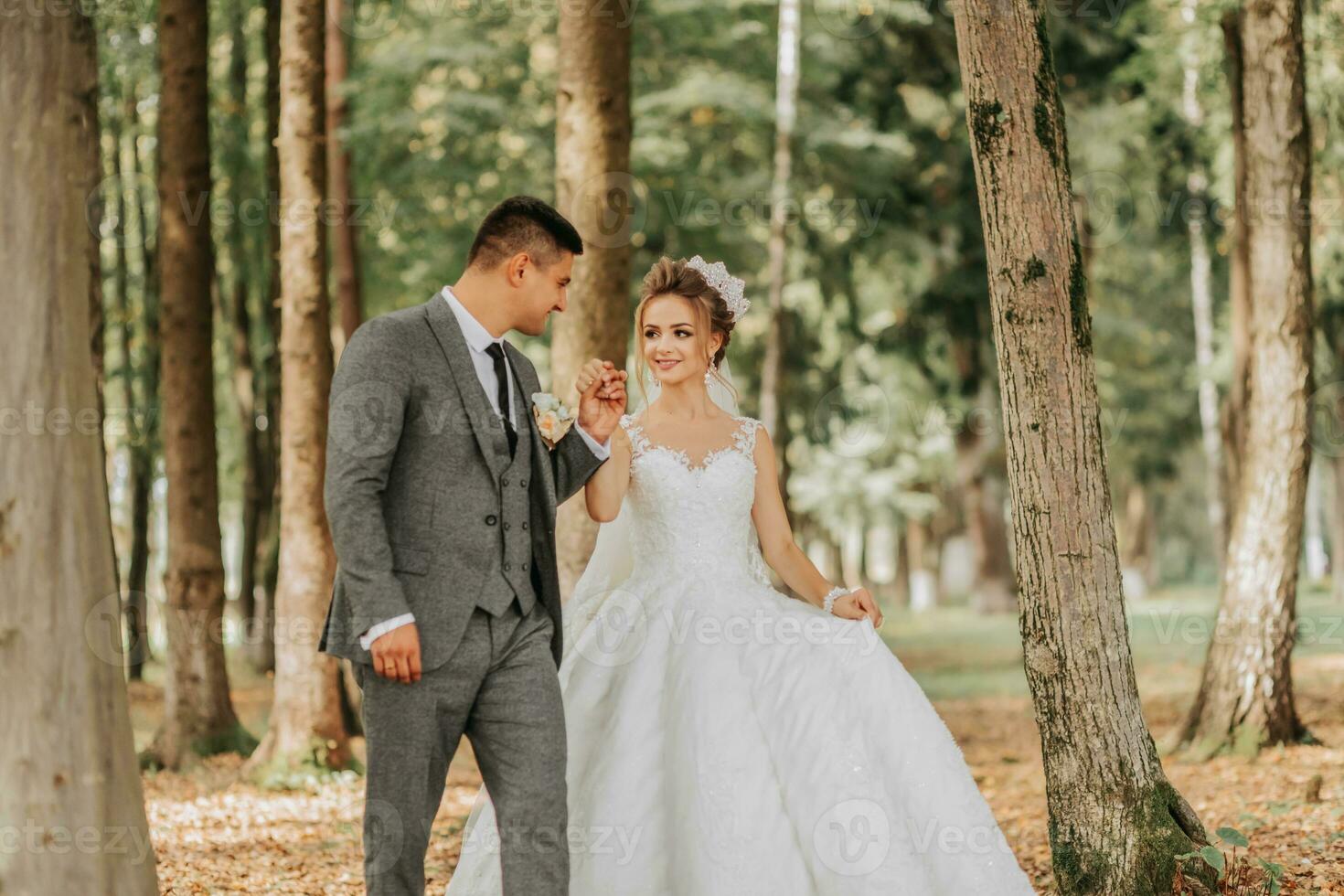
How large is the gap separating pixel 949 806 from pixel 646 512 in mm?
1591

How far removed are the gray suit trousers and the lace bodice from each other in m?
1.29

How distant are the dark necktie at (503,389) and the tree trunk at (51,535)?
3.87 ft

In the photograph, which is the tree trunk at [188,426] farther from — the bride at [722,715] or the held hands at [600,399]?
the held hands at [600,399]

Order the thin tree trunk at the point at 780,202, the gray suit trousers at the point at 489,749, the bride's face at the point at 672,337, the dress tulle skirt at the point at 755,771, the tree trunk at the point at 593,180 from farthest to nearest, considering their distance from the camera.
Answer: the thin tree trunk at the point at 780,202
the tree trunk at the point at 593,180
the bride's face at the point at 672,337
the dress tulle skirt at the point at 755,771
the gray suit trousers at the point at 489,749

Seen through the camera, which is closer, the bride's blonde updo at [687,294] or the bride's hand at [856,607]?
the bride's hand at [856,607]

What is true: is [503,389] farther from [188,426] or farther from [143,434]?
[143,434]

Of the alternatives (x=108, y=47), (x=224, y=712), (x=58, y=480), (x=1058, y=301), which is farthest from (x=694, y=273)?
(x=108, y=47)

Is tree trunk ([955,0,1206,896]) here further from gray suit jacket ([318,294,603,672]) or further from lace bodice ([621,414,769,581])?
gray suit jacket ([318,294,603,672])

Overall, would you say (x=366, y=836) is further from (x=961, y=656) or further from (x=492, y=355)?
(x=961, y=656)

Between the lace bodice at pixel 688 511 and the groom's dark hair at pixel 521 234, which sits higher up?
the groom's dark hair at pixel 521 234

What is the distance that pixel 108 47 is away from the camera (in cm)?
1382

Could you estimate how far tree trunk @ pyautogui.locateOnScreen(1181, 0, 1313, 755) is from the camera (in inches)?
369

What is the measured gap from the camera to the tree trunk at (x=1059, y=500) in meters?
5.18

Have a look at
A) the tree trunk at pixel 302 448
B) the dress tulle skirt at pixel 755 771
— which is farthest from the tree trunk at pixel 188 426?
the dress tulle skirt at pixel 755 771
